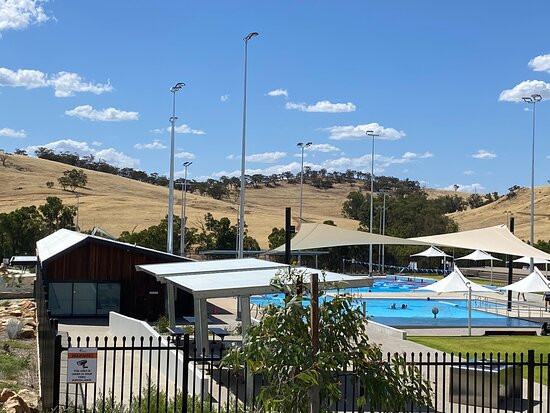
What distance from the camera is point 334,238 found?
115 ft

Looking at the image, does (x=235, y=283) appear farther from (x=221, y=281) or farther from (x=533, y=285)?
(x=533, y=285)

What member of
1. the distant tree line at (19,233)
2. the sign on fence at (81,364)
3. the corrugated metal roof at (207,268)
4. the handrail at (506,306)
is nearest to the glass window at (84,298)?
the corrugated metal roof at (207,268)

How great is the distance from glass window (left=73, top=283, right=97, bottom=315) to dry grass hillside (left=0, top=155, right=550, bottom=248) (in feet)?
238

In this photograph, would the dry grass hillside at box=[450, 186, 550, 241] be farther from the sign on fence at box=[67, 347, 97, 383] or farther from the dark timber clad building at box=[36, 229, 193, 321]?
the sign on fence at box=[67, 347, 97, 383]

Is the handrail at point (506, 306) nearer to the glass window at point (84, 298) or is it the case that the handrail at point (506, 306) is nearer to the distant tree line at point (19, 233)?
the glass window at point (84, 298)

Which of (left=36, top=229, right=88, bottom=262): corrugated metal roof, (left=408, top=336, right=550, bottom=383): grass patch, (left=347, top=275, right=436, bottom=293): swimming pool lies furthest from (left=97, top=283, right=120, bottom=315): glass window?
(left=347, top=275, right=436, bottom=293): swimming pool

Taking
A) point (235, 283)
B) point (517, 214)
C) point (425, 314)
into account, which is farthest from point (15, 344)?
point (517, 214)

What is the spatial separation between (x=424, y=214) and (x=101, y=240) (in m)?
72.6

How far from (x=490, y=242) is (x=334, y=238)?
23.2 feet

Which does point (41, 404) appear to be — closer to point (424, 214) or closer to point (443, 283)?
point (443, 283)

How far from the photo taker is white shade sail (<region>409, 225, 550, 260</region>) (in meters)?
30.3

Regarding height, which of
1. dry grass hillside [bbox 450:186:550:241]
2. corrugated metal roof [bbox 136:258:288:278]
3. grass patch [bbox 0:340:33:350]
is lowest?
grass patch [bbox 0:340:33:350]

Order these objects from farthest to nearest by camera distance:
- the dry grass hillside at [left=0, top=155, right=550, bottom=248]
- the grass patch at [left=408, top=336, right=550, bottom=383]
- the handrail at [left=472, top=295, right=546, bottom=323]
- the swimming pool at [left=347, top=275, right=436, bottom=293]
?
the dry grass hillside at [left=0, top=155, right=550, bottom=248] < the swimming pool at [left=347, top=275, right=436, bottom=293] < the handrail at [left=472, top=295, right=546, bottom=323] < the grass patch at [left=408, top=336, right=550, bottom=383]

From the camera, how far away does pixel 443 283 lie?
101 feet
